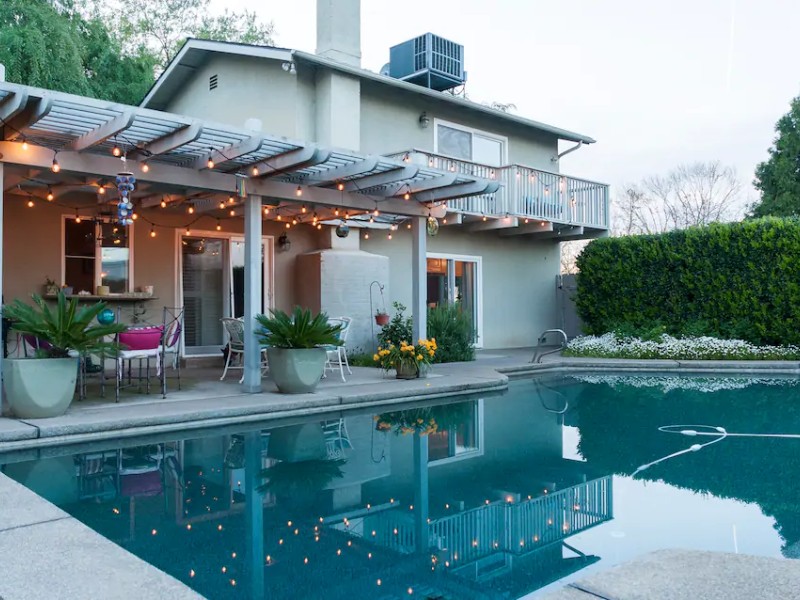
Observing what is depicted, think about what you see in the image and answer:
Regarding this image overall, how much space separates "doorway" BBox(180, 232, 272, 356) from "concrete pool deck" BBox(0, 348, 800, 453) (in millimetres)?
965

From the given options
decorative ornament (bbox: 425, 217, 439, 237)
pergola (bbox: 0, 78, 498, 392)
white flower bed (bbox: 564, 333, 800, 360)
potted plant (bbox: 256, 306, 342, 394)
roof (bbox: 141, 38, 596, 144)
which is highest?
roof (bbox: 141, 38, 596, 144)

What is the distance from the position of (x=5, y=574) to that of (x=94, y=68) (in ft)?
61.4

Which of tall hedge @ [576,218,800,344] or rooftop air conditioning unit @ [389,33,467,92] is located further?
rooftop air conditioning unit @ [389,33,467,92]

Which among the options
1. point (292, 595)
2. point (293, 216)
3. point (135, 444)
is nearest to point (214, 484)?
point (135, 444)

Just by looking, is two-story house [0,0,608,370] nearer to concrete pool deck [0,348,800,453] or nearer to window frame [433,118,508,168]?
window frame [433,118,508,168]

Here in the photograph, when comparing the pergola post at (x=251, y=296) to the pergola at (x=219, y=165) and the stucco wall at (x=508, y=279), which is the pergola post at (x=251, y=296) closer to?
the pergola at (x=219, y=165)

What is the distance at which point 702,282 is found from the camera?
13.3 m

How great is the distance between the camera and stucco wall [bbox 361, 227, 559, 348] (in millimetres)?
14148

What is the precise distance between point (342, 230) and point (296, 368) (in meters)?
4.27

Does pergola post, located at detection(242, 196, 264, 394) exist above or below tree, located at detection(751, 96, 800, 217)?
below

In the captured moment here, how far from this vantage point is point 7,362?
19.7ft

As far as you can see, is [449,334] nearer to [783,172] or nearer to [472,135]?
[472,135]

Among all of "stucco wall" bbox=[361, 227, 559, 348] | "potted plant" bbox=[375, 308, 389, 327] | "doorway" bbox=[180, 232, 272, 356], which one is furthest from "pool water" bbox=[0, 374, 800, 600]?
"stucco wall" bbox=[361, 227, 559, 348]

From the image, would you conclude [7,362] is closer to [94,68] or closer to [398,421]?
[398,421]
